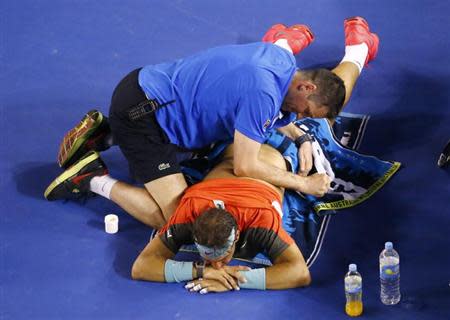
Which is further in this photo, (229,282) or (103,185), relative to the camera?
(103,185)

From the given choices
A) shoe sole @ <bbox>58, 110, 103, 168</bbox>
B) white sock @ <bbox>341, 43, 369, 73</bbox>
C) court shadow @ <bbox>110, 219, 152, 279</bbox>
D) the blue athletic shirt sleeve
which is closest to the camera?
the blue athletic shirt sleeve

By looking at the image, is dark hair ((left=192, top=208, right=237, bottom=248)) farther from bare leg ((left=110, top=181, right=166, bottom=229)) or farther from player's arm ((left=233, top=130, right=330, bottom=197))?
bare leg ((left=110, top=181, right=166, bottom=229))

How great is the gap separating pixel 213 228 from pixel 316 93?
0.84m

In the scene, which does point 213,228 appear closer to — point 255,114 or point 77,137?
point 255,114

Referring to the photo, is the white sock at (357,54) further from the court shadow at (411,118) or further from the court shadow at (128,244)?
the court shadow at (128,244)

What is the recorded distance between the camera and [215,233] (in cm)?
468

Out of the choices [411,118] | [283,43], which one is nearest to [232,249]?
[411,118]

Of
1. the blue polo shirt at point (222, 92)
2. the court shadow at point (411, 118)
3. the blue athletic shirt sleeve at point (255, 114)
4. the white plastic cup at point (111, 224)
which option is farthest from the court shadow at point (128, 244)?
the court shadow at point (411, 118)

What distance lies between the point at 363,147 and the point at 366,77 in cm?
66

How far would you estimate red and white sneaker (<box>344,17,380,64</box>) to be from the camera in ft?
20.5

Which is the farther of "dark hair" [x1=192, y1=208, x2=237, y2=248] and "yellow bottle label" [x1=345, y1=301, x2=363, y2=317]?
"yellow bottle label" [x1=345, y1=301, x2=363, y2=317]

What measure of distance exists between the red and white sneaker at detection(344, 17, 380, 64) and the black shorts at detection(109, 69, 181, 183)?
149 centimetres

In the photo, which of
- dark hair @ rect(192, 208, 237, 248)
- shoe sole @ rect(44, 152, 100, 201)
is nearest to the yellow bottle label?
dark hair @ rect(192, 208, 237, 248)

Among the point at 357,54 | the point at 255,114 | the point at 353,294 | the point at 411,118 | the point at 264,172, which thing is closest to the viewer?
the point at 353,294
